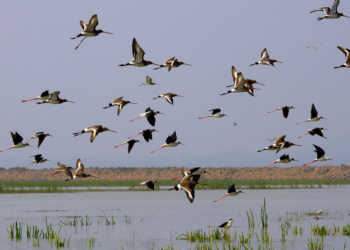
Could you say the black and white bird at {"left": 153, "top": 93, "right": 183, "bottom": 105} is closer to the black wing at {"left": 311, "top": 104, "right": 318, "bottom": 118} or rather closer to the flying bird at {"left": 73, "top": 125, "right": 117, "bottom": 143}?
the flying bird at {"left": 73, "top": 125, "right": 117, "bottom": 143}

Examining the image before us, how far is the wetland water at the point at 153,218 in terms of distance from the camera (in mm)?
19109

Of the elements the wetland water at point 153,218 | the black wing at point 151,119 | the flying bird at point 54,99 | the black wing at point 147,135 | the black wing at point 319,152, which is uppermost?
the flying bird at point 54,99

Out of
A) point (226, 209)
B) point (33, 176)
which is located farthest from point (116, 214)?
point (33, 176)

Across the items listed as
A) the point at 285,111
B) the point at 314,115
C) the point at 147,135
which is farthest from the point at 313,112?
the point at 147,135

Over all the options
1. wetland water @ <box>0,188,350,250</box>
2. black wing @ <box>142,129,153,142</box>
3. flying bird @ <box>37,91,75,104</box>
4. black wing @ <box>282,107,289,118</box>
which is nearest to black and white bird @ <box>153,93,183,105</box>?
black wing @ <box>142,129,153,142</box>

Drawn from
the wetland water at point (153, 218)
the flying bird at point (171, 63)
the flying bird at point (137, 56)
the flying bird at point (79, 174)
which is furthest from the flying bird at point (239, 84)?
the flying bird at point (79, 174)

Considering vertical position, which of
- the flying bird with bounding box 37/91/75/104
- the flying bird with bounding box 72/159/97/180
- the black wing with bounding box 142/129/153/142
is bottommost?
the flying bird with bounding box 72/159/97/180

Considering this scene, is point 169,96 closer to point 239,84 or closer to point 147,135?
point 147,135

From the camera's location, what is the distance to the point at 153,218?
2661 cm

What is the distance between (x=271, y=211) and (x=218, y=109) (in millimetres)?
9666

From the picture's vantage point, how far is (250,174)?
89250mm

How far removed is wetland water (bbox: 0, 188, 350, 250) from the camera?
62.7 ft

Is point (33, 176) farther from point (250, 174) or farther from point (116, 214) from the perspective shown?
point (116, 214)

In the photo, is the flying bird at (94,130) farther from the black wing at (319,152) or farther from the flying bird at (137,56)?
the black wing at (319,152)
